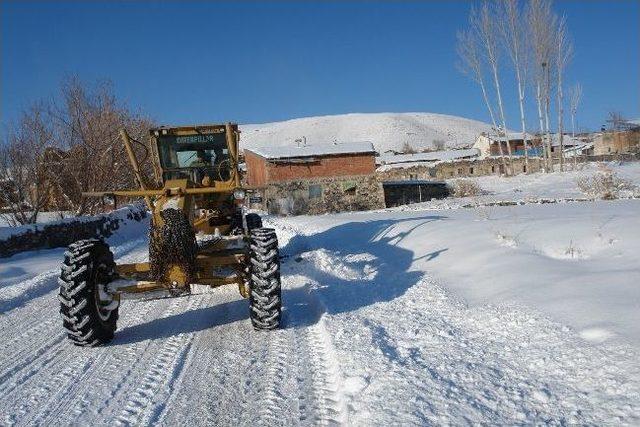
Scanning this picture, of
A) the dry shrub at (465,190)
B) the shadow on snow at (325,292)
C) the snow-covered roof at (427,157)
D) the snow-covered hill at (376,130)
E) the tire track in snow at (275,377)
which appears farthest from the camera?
the snow-covered hill at (376,130)

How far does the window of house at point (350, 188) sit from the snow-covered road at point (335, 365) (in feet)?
98.7

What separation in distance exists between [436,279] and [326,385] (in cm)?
375

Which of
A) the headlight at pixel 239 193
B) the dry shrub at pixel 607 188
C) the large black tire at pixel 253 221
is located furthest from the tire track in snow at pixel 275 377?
the dry shrub at pixel 607 188

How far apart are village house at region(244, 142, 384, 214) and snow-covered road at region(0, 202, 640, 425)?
29.8 metres

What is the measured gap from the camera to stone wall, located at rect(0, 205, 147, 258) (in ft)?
46.0

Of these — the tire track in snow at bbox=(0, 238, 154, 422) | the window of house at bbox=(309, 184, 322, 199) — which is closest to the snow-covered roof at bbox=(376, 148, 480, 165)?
the window of house at bbox=(309, 184, 322, 199)

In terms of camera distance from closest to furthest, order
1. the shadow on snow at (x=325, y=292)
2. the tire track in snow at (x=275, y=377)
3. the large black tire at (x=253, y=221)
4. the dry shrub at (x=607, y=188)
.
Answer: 1. the tire track in snow at (x=275, y=377)
2. the shadow on snow at (x=325, y=292)
3. the large black tire at (x=253, y=221)
4. the dry shrub at (x=607, y=188)

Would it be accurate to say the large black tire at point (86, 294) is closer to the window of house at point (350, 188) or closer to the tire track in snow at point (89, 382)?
the tire track in snow at point (89, 382)

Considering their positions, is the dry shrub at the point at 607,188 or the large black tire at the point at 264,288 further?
the dry shrub at the point at 607,188

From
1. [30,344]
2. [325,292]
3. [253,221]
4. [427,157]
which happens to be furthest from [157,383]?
[427,157]

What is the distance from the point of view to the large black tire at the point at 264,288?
213 inches

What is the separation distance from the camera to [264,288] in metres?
5.43

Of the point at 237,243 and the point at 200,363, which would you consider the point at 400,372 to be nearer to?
the point at 200,363

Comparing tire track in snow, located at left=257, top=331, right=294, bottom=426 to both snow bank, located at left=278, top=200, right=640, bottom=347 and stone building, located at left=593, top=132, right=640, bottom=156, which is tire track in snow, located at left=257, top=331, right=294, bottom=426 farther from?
stone building, located at left=593, top=132, right=640, bottom=156
